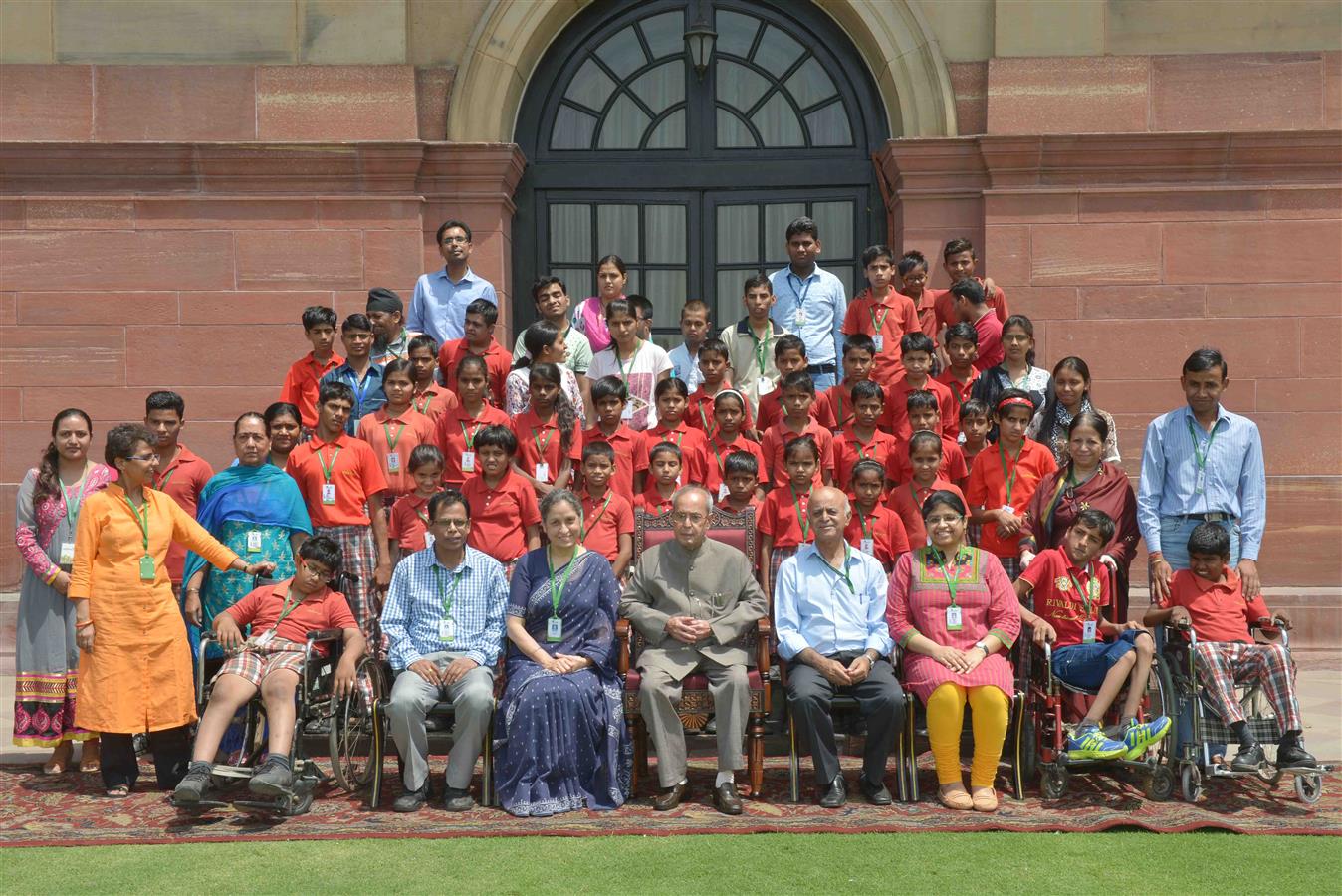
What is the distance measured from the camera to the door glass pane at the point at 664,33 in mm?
11219

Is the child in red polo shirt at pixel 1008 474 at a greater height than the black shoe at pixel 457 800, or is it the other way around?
the child in red polo shirt at pixel 1008 474

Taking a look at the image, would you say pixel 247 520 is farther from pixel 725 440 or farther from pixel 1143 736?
pixel 1143 736

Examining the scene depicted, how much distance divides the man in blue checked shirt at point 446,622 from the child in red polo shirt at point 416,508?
0.60 metres

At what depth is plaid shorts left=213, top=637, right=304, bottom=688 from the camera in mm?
6414

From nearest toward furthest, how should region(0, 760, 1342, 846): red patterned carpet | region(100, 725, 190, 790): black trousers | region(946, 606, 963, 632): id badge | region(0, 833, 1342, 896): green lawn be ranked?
region(0, 833, 1342, 896): green lawn → region(0, 760, 1342, 846): red patterned carpet → region(946, 606, 963, 632): id badge → region(100, 725, 190, 790): black trousers

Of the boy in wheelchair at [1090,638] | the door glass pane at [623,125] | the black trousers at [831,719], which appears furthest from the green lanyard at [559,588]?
the door glass pane at [623,125]

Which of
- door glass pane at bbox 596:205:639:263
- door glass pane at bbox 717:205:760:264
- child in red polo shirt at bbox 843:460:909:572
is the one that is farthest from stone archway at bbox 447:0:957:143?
child in red polo shirt at bbox 843:460:909:572

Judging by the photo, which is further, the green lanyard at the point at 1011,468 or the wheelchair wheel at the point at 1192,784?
the green lanyard at the point at 1011,468

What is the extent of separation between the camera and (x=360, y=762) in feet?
23.4

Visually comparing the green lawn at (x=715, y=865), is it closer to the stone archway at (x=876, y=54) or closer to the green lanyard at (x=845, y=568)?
the green lanyard at (x=845, y=568)

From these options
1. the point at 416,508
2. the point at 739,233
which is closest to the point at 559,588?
the point at 416,508

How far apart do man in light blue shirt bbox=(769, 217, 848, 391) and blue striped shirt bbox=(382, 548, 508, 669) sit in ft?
10.1

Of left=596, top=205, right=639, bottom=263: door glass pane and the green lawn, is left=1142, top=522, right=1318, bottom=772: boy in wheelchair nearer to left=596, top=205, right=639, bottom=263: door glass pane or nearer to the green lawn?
the green lawn

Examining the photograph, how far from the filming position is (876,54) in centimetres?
1089
